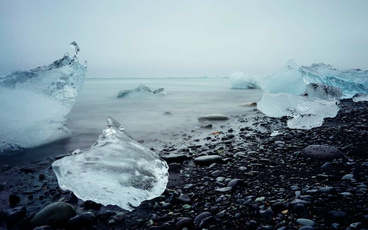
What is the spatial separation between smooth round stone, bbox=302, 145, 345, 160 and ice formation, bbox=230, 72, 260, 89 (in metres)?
14.5

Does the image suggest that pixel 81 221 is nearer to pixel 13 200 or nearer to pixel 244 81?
pixel 13 200

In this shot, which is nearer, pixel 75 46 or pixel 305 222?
pixel 305 222

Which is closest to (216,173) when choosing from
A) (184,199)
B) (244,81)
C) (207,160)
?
(207,160)

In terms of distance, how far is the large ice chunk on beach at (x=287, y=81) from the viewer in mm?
8055

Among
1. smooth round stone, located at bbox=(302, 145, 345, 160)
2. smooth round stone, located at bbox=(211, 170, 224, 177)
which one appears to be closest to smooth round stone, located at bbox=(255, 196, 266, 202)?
smooth round stone, located at bbox=(211, 170, 224, 177)

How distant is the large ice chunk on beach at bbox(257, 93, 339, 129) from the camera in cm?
463

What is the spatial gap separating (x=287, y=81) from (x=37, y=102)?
25.6 feet

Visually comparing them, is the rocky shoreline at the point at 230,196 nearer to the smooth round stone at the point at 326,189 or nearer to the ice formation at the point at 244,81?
the smooth round stone at the point at 326,189

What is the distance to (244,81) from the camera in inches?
674

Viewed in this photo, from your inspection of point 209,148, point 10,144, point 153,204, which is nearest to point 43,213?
point 153,204

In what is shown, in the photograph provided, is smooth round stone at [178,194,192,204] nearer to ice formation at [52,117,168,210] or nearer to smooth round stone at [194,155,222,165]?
ice formation at [52,117,168,210]

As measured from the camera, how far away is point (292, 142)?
3.54 metres

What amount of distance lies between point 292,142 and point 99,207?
293 centimetres

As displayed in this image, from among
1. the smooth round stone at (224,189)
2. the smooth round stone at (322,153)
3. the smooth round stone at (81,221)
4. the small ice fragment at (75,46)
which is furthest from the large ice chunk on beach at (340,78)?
the smooth round stone at (81,221)
